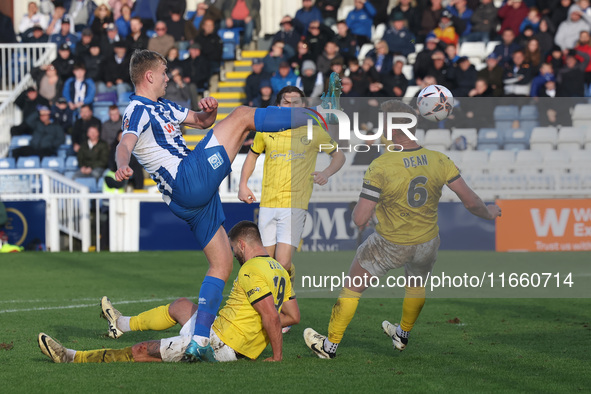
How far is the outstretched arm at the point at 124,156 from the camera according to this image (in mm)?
5789

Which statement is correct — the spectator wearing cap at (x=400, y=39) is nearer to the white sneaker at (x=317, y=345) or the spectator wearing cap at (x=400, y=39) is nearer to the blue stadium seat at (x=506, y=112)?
the blue stadium seat at (x=506, y=112)

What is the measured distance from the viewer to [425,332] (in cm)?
808

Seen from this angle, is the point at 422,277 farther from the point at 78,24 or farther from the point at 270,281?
the point at 78,24

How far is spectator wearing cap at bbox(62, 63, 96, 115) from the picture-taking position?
2069 cm

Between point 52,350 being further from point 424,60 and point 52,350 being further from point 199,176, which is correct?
point 424,60

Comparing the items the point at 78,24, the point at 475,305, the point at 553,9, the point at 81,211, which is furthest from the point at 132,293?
the point at 78,24

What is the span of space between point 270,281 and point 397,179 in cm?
115

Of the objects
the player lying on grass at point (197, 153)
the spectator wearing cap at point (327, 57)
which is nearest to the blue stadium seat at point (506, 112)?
the player lying on grass at point (197, 153)

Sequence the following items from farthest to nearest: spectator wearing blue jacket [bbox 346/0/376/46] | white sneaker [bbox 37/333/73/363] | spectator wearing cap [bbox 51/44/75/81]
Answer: spectator wearing cap [bbox 51/44/75/81] < spectator wearing blue jacket [bbox 346/0/376/46] < white sneaker [bbox 37/333/73/363]

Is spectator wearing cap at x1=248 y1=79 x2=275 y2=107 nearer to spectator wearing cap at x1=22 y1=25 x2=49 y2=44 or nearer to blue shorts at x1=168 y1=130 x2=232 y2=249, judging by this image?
spectator wearing cap at x1=22 y1=25 x2=49 y2=44

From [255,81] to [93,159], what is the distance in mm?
3641

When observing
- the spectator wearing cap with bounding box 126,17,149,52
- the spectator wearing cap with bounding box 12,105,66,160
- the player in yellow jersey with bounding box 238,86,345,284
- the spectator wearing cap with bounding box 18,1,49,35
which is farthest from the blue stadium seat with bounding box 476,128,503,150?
the spectator wearing cap with bounding box 18,1,49,35

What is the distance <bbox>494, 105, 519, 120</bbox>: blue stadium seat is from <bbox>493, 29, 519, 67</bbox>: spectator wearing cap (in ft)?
26.5

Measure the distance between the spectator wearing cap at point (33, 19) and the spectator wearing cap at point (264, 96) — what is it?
7.96 m
